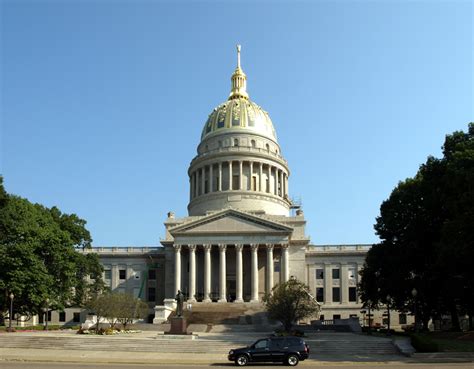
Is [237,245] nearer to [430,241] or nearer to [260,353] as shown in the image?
[430,241]

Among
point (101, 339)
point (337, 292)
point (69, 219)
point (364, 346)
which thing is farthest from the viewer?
point (337, 292)

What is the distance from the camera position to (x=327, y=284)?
316 ft

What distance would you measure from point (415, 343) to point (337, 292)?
5684 centimetres

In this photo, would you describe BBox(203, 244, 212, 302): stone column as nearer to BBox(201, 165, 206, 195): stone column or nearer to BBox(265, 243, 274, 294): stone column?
BBox(265, 243, 274, 294): stone column

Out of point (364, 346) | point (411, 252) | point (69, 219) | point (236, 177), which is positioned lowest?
point (364, 346)

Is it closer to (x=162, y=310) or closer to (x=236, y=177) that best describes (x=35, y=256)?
(x=162, y=310)

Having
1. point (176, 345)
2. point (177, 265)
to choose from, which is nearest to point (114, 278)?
point (177, 265)

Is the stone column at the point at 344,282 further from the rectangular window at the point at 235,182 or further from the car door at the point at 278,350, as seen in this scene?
the car door at the point at 278,350

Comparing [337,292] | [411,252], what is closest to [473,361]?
[411,252]

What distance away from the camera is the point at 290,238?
8856 centimetres

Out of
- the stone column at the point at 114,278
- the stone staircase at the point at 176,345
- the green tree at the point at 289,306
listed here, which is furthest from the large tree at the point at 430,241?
the stone column at the point at 114,278

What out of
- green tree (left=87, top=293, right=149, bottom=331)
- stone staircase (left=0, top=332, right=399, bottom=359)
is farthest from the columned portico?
stone staircase (left=0, top=332, right=399, bottom=359)

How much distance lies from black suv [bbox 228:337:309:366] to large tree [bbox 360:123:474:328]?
17.5 metres

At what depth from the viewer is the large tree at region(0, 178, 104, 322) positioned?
62875 mm
